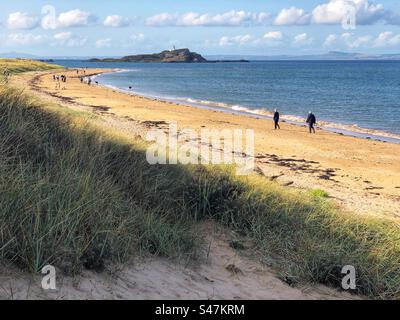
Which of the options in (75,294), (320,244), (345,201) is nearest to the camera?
(75,294)

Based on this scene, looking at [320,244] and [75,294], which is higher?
[75,294]

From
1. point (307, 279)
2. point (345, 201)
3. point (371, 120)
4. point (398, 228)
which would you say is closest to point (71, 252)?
point (307, 279)

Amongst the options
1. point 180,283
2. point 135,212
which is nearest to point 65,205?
point 135,212

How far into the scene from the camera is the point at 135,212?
5.82m

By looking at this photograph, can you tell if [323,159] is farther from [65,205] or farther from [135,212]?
[65,205]

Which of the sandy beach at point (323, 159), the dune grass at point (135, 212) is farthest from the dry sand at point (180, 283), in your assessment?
the sandy beach at point (323, 159)

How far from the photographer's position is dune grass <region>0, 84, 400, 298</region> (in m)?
4.48

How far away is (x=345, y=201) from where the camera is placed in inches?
471

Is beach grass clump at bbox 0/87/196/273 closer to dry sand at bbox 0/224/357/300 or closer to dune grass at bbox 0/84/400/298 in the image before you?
dune grass at bbox 0/84/400/298

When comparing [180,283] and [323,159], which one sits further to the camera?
[323,159]

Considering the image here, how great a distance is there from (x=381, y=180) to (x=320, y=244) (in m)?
10.5

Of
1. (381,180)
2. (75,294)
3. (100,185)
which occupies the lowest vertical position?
(381,180)

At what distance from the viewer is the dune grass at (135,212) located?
14.7 ft

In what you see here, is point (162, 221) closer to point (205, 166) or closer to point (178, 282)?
Answer: point (178, 282)
